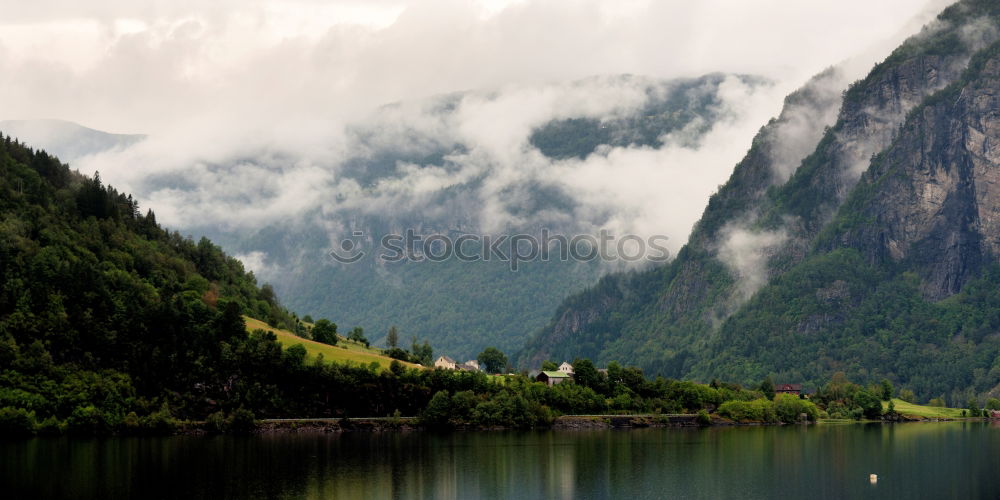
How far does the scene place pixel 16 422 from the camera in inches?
6501

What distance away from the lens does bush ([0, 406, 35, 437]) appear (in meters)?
164

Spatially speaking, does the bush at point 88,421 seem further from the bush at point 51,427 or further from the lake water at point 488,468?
the lake water at point 488,468

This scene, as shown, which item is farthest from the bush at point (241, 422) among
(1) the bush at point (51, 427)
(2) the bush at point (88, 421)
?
(1) the bush at point (51, 427)

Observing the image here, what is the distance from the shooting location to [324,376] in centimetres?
19975

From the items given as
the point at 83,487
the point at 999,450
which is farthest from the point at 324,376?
the point at 999,450

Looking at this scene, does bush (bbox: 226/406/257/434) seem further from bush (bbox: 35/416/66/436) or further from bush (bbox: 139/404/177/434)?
bush (bbox: 35/416/66/436)

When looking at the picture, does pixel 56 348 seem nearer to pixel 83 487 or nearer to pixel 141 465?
pixel 141 465

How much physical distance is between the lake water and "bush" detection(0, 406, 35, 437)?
6.02 metres

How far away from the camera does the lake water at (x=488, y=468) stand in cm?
11750

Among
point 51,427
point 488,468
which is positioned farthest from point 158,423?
point 488,468

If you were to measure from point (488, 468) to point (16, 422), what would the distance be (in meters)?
68.5

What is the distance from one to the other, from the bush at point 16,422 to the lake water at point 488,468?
6019mm

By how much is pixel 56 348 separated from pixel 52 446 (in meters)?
33.3

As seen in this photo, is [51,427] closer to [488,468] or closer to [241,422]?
[241,422]
